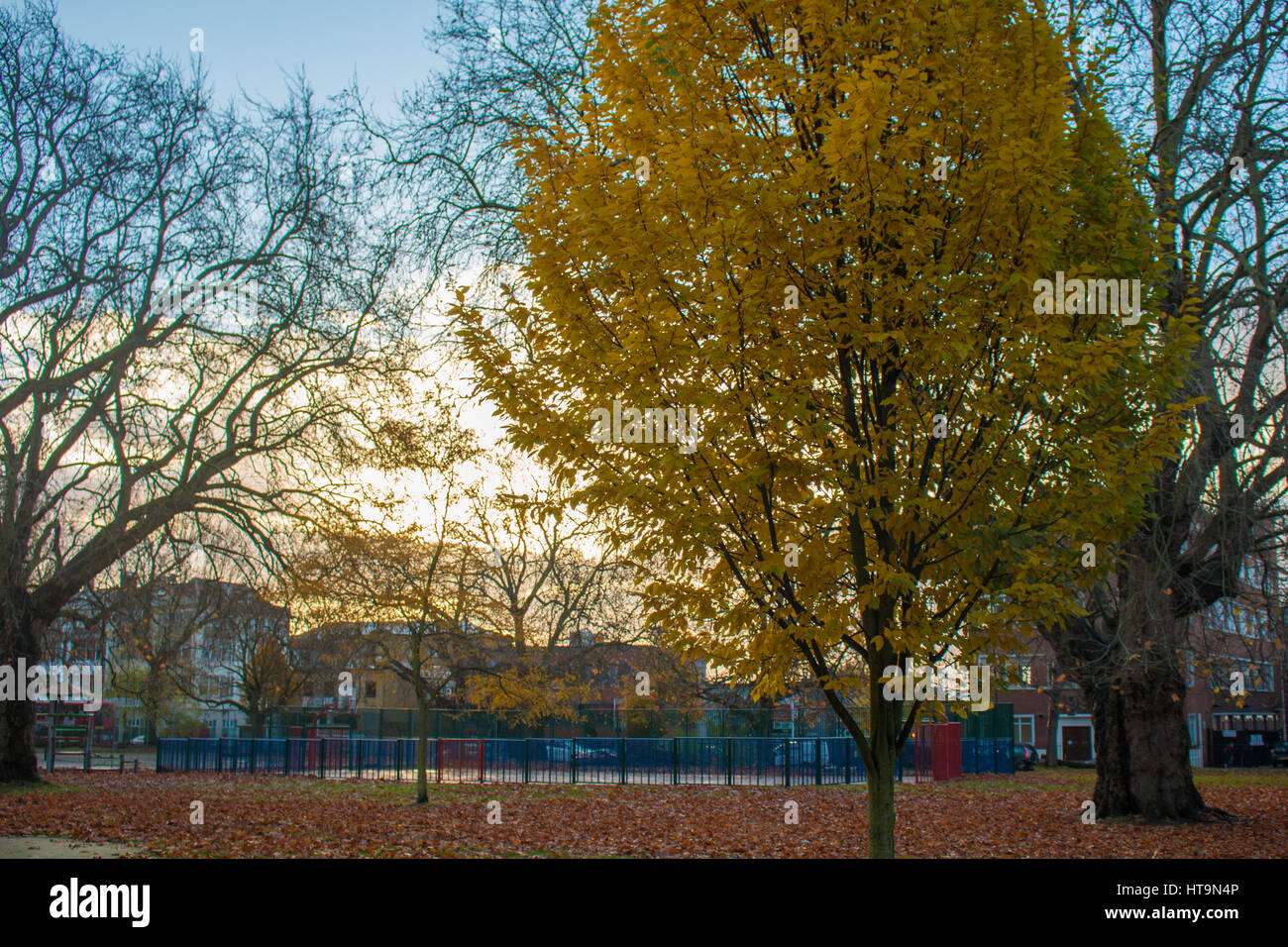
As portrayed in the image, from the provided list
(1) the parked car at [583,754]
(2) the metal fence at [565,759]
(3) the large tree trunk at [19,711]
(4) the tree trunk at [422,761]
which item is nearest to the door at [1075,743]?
(2) the metal fence at [565,759]

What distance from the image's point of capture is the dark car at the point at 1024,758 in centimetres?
3522

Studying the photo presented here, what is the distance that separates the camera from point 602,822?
596 inches

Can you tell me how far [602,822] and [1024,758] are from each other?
25714 mm

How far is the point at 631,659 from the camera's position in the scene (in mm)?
40469

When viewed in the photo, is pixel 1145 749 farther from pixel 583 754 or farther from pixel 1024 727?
pixel 1024 727

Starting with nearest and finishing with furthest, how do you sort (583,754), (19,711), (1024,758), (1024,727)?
(19,711)
(583,754)
(1024,758)
(1024,727)

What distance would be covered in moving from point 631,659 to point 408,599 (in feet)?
69.6

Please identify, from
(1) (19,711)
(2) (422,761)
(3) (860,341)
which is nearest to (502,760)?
(2) (422,761)

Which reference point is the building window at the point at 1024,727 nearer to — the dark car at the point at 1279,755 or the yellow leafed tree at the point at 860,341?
the dark car at the point at 1279,755

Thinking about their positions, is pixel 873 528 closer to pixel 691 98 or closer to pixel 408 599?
pixel 691 98

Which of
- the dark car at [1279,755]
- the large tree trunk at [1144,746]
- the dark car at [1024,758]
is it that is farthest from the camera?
the dark car at [1279,755]

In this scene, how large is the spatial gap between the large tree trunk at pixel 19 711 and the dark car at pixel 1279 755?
149ft

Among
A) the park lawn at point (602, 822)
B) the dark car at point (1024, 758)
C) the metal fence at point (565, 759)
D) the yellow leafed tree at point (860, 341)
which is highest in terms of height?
the yellow leafed tree at point (860, 341)

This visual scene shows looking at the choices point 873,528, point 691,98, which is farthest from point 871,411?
point 691,98
